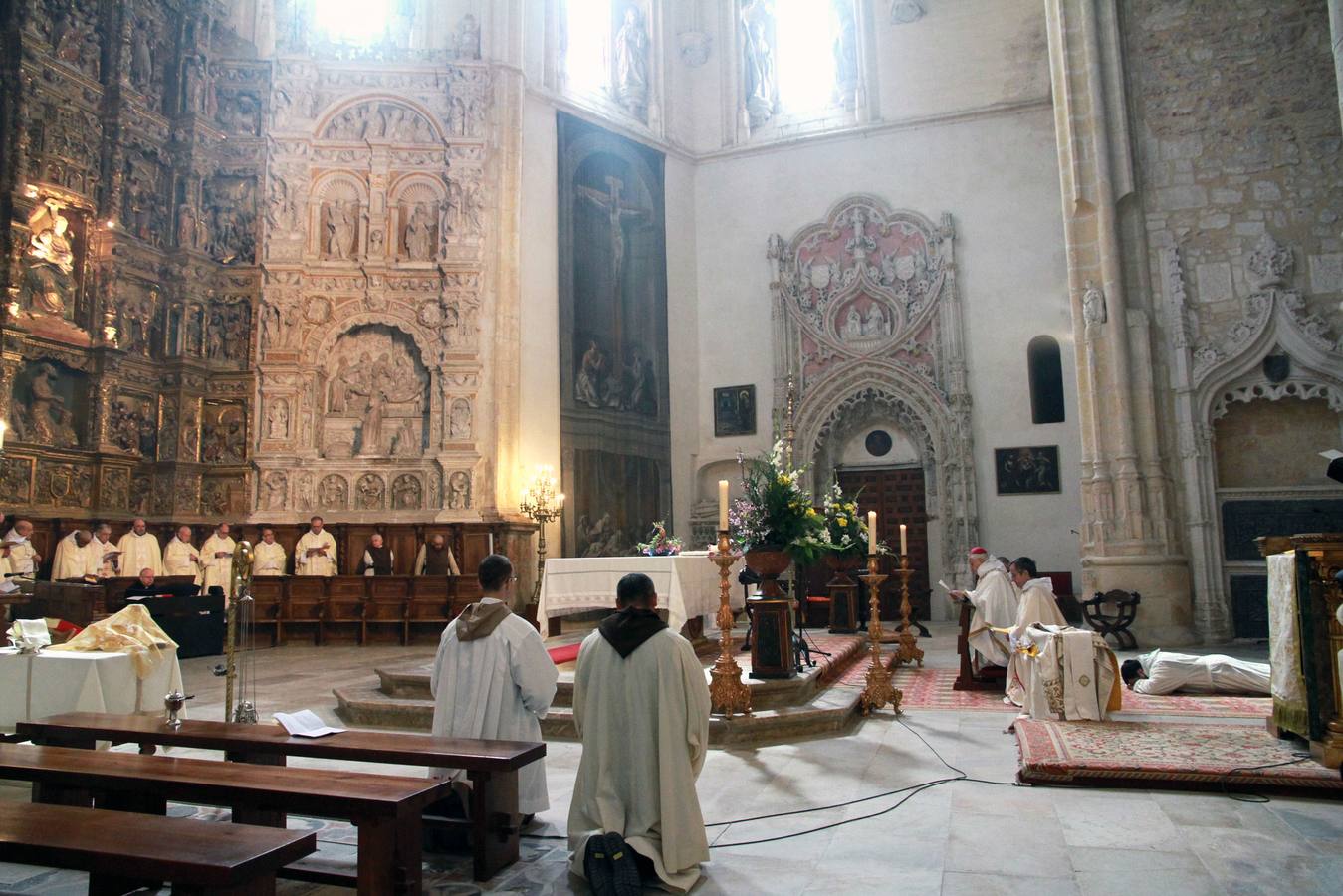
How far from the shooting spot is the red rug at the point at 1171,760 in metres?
4.92

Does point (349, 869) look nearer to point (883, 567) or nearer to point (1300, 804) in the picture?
point (1300, 804)

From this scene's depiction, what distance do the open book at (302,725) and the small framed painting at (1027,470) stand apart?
48.3 feet

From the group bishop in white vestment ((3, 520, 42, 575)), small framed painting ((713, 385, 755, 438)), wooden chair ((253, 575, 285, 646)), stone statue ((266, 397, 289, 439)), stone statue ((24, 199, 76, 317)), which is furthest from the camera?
small framed painting ((713, 385, 755, 438))

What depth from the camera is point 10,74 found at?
Answer: 12.7 meters

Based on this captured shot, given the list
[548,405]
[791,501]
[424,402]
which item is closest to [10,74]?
[424,402]

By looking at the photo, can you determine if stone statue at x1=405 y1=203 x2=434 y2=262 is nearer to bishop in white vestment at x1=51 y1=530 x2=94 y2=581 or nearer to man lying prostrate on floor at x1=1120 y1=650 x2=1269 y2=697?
bishop in white vestment at x1=51 y1=530 x2=94 y2=581

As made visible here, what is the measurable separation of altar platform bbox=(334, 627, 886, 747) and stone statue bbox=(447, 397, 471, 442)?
6.45 metres

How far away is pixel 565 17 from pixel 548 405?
798 cm

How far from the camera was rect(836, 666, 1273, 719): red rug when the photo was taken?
23.5ft

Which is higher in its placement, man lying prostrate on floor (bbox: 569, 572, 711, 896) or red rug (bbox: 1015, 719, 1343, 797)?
man lying prostrate on floor (bbox: 569, 572, 711, 896)

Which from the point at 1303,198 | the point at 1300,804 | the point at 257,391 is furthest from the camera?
the point at 257,391

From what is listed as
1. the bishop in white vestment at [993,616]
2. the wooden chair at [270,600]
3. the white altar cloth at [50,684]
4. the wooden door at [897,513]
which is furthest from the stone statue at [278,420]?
the bishop in white vestment at [993,616]

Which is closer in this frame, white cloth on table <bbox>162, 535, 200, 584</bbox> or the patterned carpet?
the patterned carpet

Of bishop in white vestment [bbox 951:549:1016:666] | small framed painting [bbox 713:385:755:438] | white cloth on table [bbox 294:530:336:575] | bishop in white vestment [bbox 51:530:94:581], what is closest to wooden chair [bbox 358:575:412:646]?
white cloth on table [bbox 294:530:336:575]
